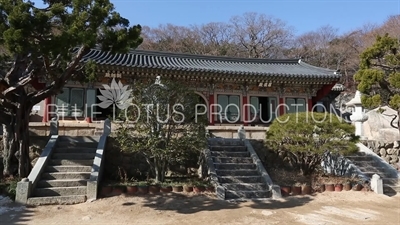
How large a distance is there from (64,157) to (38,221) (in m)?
2.85

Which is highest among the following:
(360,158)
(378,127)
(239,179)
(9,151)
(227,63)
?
(227,63)

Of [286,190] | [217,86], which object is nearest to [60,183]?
[286,190]

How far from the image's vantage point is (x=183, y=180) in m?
8.50

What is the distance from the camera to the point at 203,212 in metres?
6.34

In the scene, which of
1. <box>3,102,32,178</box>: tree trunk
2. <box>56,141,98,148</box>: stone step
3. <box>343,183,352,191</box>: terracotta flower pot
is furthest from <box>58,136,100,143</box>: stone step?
<box>343,183,352,191</box>: terracotta flower pot

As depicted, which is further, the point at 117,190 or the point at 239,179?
the point at 239,179

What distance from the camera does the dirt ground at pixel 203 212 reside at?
5.80m

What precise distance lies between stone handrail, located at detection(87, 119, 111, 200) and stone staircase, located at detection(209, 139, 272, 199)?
114 inches

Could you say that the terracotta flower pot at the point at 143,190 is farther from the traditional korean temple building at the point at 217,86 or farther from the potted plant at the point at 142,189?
the traditional korean temple building at the point at 217,86

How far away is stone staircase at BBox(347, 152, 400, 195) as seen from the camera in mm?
9125

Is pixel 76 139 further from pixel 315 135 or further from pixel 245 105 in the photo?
pixel 245 105

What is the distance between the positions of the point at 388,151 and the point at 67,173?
1140 cm

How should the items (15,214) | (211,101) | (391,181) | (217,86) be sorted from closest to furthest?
(15,214)
(391,181)
(211,101)
(217,86)

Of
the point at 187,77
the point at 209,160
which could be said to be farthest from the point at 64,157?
the point at 187,77
